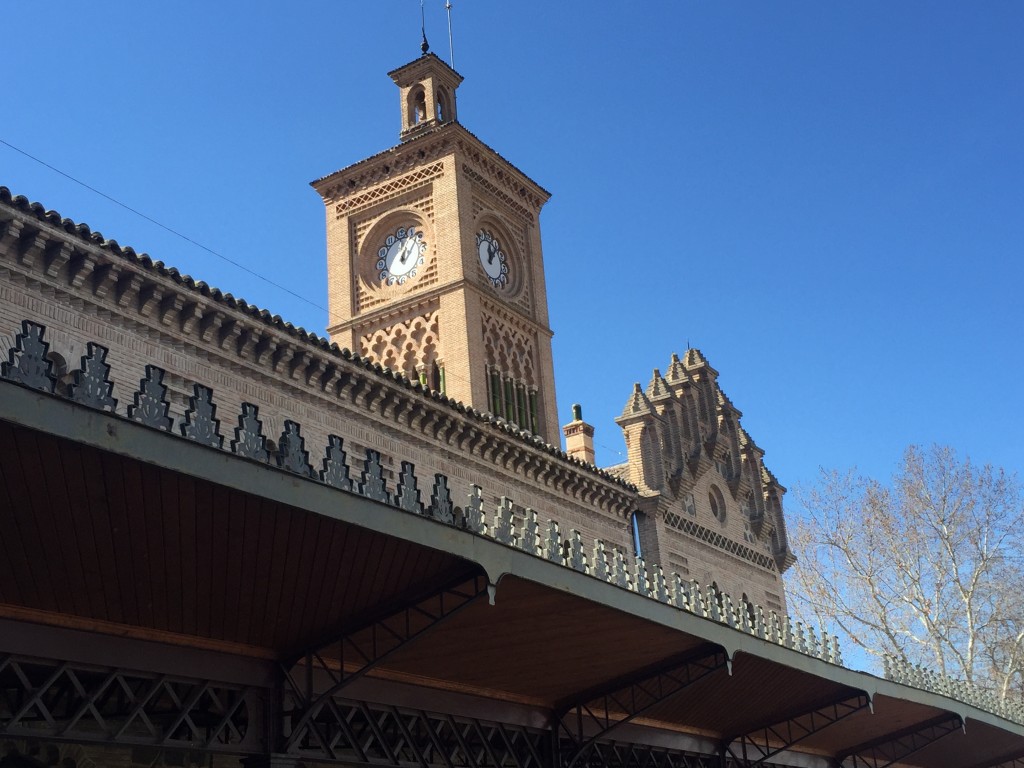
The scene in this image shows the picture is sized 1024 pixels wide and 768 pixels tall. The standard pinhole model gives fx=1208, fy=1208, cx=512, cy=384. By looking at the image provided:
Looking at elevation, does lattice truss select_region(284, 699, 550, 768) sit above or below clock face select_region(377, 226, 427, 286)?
below

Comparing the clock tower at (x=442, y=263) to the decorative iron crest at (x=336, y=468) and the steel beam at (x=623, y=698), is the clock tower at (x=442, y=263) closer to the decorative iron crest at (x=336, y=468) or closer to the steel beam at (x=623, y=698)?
the steel beam at (x=623, y=698)

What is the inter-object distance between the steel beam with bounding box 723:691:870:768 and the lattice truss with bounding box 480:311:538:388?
39.6 feet

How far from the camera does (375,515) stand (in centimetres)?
1186

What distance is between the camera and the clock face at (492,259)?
112ft

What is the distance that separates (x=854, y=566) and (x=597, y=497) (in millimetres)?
19895

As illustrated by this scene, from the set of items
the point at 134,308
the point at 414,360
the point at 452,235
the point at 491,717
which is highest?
the point at 452,235

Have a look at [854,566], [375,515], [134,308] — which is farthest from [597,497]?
[854,566]

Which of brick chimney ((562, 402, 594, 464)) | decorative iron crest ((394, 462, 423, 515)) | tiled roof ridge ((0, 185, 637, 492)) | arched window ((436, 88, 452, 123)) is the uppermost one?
arched window ((436, 88, 452, 123))

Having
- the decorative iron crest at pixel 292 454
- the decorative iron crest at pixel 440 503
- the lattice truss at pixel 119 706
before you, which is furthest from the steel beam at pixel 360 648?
the decorative iron crest at pixel 292 454

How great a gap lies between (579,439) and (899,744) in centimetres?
1196

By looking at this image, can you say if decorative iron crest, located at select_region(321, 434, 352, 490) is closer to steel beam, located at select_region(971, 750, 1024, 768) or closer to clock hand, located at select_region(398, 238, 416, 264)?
clock hand, located at select_region(398, 238, 416, 264)

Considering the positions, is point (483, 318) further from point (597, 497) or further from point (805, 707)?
point (805, 707)

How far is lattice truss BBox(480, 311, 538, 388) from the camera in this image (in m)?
32.4

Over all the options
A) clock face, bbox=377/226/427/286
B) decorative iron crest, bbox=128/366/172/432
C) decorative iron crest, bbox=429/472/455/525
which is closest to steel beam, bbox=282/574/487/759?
decorative iron crest, bbox=429/472/455/525
